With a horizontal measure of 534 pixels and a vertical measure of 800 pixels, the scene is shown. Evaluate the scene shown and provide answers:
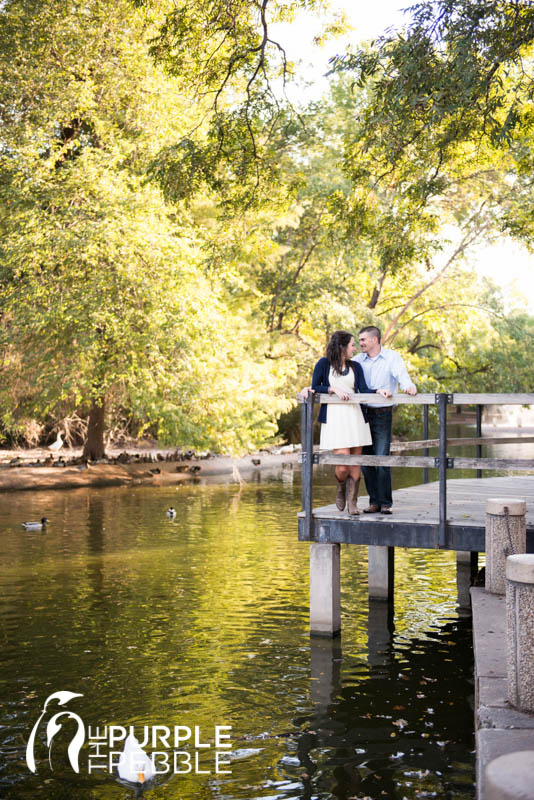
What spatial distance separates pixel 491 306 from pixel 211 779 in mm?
35354

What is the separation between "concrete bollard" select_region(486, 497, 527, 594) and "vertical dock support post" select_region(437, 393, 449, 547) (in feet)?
2.51

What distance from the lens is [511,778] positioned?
3814mm

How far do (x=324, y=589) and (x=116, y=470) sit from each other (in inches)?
828

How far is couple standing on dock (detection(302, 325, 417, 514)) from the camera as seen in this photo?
391 inches

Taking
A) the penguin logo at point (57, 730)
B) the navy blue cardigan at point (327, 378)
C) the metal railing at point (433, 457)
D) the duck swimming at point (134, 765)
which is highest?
the navy blue cardigan at point (327, 378)

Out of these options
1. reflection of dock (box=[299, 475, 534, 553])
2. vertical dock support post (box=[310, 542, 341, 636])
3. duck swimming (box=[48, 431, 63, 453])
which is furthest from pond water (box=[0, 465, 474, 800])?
duck swimming (box=[48, 431, 63, 453])

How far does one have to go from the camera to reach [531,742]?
527 cm

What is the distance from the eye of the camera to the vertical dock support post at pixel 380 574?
12.7 meters

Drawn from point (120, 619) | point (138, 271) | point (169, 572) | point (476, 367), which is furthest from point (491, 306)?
point (120, 619)

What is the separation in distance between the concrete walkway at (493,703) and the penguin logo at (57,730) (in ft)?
9.87

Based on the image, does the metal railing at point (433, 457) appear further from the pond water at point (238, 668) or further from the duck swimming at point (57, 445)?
the duck swimming at point (57, 445)

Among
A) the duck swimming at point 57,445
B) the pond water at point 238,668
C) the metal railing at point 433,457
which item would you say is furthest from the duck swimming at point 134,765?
the duck swimming at point 57,445

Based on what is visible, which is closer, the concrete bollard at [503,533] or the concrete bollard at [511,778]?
the concrete bollard at [511,778]

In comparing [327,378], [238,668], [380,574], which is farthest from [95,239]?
[238,668]
